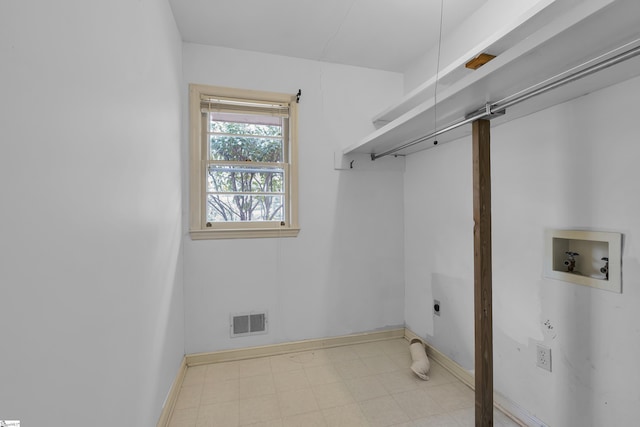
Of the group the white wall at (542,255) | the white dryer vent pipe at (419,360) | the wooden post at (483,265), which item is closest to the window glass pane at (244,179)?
the white wall at (542,255)

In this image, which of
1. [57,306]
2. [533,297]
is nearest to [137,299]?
[57,306]

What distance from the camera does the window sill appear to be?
2267 mm

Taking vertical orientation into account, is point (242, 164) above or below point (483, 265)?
above

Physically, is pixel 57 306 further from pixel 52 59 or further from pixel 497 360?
pixel 497 360

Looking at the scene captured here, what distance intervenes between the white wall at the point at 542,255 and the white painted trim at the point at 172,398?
1939mm

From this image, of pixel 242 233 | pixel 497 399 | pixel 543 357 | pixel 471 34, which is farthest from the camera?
pixel 242 233

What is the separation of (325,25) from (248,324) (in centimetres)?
239

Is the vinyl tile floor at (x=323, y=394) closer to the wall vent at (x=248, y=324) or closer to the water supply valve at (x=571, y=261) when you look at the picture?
the wall vent at (x=248, y=324)

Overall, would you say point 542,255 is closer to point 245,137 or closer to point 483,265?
point 483,265

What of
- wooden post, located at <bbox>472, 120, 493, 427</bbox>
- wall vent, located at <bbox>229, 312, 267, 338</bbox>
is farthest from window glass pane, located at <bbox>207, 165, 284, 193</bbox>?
wooden post, located at <bbox>472, 120, 493, 427</bbox>

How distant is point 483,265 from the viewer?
1.46 metres

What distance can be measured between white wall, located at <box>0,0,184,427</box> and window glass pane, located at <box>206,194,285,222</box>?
880mm

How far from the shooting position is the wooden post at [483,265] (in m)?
1.45

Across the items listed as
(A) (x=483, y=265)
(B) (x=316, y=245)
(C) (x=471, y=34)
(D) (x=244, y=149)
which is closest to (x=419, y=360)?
(A) (x=483, y=265)
